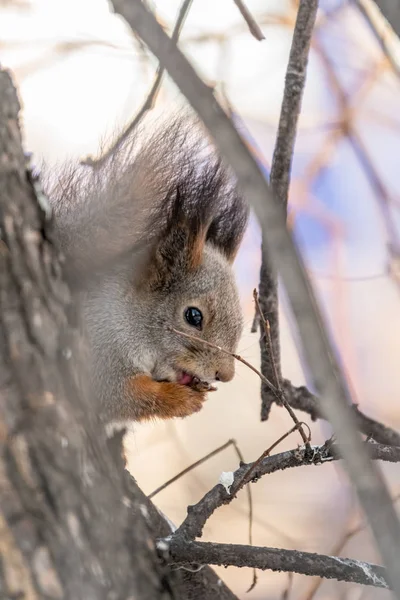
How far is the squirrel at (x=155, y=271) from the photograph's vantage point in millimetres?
1387

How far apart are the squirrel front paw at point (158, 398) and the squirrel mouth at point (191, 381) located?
35 millimetres

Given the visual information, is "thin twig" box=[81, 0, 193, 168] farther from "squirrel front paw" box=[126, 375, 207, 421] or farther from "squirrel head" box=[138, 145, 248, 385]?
"squirrel front paw" box=[126, 375, 207, 421]

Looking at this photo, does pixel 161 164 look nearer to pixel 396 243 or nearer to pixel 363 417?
pixel 363 417

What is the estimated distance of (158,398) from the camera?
56.5 inches

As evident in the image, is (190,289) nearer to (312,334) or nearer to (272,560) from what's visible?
(272,560)

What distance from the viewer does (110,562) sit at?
69 cm

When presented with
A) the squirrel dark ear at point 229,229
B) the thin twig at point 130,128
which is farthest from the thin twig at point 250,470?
the squirrel dark ear at point 229,229

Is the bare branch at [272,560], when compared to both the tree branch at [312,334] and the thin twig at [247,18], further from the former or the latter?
the thin twig at [247,18]

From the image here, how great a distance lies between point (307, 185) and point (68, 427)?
1852 mm

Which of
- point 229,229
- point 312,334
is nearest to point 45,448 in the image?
point 312,334

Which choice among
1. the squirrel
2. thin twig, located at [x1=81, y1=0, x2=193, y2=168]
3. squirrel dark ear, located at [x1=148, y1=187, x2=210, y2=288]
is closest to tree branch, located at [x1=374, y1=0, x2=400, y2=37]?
thin twig, located at [x1=81, y1=0, x2=193, y2=168]

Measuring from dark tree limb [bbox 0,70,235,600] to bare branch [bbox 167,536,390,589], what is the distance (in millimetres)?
135

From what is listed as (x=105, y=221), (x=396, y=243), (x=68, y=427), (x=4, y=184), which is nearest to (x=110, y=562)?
(x=68, y=427)

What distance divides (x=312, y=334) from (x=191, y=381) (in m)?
1.09
